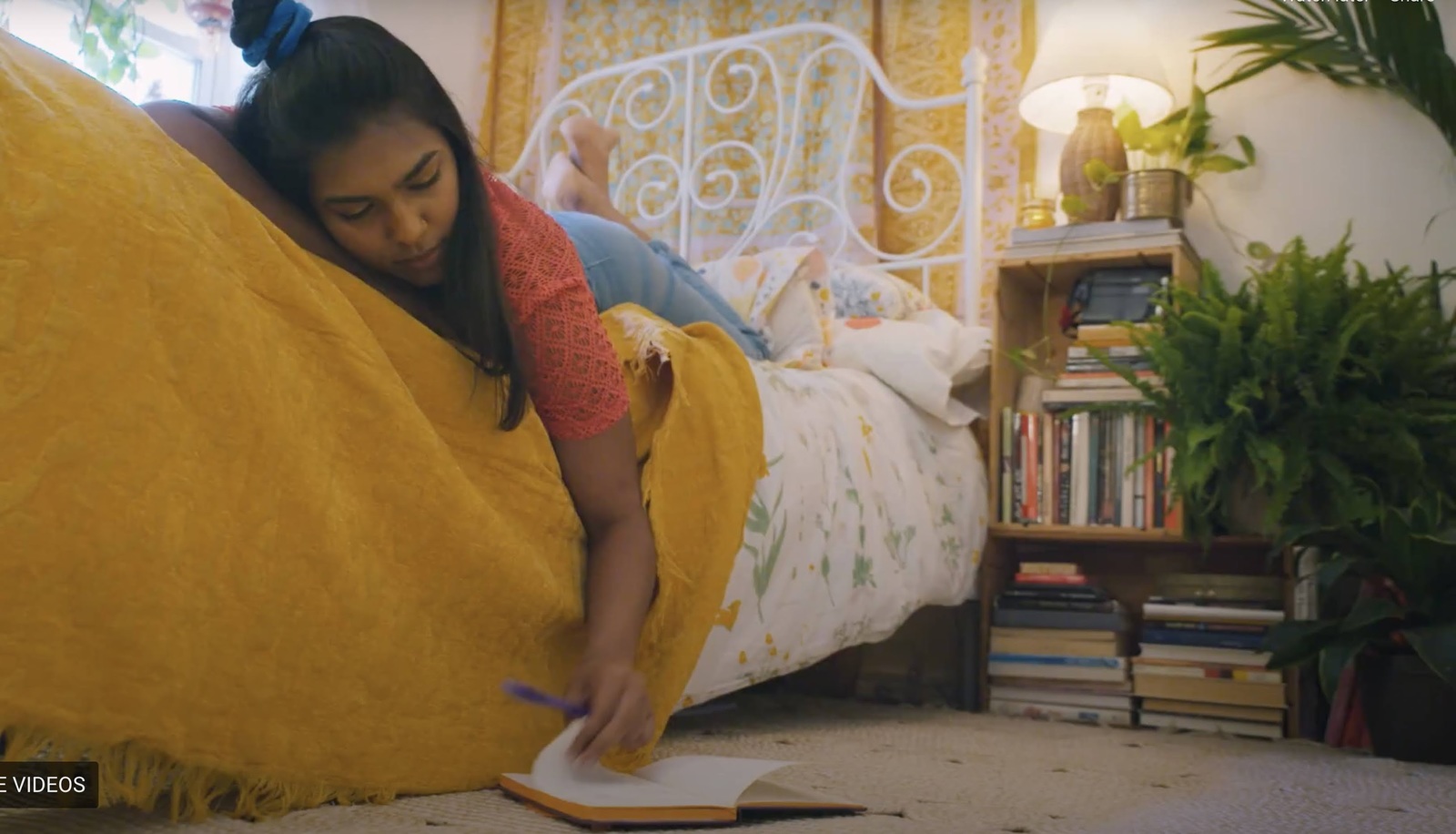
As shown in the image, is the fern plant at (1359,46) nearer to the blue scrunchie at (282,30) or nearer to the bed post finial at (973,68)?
the bed post finial at (973,68)

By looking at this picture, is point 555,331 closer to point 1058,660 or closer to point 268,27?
point 268,27

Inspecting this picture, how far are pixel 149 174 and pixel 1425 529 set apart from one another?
1.55 metres

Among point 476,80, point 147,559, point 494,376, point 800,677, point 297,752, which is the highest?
point 476,80

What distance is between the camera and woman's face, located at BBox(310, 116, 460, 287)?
89 centimetres

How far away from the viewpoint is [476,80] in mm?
3266

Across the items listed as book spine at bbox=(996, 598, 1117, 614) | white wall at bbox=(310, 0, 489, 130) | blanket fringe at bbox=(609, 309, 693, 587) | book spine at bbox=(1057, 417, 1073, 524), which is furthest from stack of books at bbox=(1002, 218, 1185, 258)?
white wall at bbox=(310, 0, 489, 130)

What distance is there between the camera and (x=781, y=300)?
81.4 inches

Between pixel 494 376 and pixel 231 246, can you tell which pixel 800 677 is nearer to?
pixel 494 376

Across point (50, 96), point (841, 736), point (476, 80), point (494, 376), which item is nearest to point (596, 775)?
point (494, 376)

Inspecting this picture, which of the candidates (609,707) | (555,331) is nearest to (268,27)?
(555,331)

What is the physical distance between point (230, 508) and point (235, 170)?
0.29 metres

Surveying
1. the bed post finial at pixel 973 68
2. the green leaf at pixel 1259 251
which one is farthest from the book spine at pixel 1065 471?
the bed post finial at pixel 973 68

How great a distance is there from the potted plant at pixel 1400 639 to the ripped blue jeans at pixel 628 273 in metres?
0.93

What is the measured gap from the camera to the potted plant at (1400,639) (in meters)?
1.49
